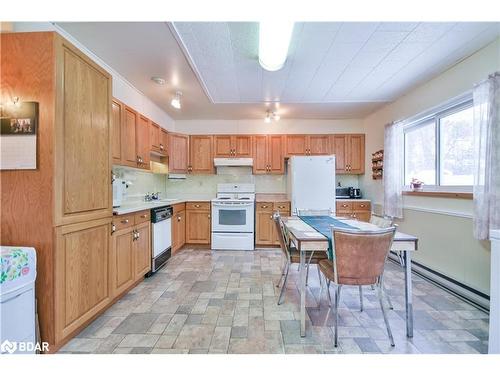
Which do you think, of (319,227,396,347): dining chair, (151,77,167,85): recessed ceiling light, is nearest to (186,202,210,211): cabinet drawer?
(151,77,167,85): recessed ceiling light

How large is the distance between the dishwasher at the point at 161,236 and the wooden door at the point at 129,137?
0.68 metres

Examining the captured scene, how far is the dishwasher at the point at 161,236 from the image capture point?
2988 mm

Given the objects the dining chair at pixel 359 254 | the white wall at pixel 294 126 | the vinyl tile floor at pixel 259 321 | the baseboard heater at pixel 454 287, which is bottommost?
the vinyl tile floor at pixel 259 321

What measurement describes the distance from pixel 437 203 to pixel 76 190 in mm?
3597

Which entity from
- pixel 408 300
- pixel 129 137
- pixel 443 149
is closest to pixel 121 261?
pixel 129 137

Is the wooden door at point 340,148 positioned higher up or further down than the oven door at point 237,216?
higher up

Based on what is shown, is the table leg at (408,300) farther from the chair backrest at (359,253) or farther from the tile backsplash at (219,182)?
the tile backsplash at (219,182)

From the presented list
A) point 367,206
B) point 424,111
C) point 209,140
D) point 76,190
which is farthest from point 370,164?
point 76,190

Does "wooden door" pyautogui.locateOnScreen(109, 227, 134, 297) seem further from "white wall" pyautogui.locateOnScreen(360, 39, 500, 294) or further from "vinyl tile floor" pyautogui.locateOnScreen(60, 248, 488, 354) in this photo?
"white wall" pyautogui.locateOnScreen(360, 39, 500, 294)

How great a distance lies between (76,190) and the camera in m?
1.68

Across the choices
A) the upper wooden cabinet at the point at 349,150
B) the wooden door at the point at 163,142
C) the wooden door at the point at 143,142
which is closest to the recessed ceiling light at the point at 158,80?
the wooden door at the point at 143,142

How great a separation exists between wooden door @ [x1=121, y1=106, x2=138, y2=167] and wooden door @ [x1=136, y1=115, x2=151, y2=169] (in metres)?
0.09
